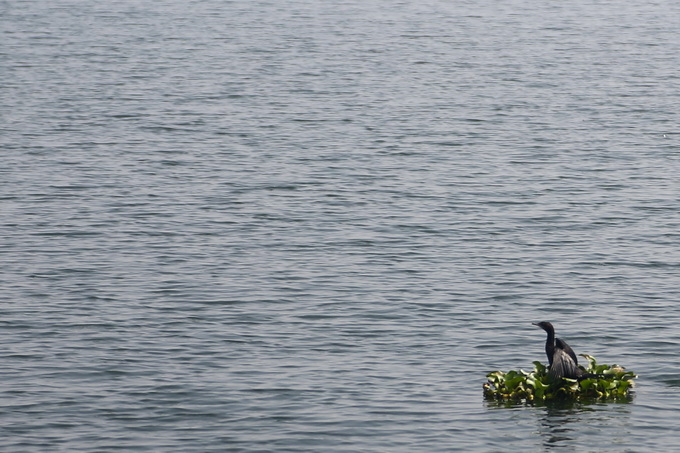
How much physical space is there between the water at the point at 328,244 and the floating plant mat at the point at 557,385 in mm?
347

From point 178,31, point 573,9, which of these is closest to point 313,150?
point 178,31

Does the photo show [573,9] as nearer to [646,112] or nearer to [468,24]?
[468,24]

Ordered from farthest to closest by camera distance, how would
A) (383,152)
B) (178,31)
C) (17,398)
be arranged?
1. (178,31)
2. (383,152)
3. (17,398)

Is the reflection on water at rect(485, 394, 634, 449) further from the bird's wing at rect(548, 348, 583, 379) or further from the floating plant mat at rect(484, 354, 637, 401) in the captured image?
the bird's wing at rect(548, 348, 583, 379)

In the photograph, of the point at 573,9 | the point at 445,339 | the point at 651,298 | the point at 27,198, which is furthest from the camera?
the point at 573,9

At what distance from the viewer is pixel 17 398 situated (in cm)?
3020

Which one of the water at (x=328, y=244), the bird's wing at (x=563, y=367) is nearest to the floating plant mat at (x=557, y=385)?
the bird's wing at (x=563, y=367)

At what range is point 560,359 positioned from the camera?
28641mm

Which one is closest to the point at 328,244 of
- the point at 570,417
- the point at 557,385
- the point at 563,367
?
the point at 557,385

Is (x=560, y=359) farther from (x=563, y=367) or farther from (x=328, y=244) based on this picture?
(x=328, y=244)

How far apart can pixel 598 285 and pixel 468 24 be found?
234 ft

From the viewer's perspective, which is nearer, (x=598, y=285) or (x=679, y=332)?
(x=679, y=332)

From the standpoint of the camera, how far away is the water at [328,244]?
29.3 meters

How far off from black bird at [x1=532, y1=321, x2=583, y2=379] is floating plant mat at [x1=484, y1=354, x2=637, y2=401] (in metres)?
0.16
